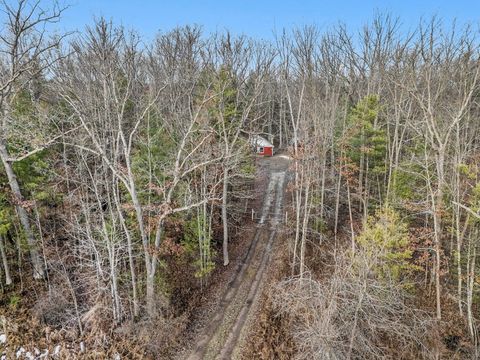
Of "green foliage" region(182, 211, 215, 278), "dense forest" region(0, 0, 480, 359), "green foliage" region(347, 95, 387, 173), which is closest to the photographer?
"dense forest" region(0, 0, 480, 359)

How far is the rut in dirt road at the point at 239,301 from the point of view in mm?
14078

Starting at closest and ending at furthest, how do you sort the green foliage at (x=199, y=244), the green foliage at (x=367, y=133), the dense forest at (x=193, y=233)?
the dense forest at (x=193, y=233)
the green foliage at (x=199, y=244)
the green foliage at (x=367, y=133)

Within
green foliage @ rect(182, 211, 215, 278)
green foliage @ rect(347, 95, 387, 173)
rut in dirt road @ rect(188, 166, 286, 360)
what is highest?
green foliage @ rect(347, 95, 387, 173)

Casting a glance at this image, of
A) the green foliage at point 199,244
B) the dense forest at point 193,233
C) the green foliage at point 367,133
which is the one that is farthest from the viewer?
the green foliage at point 367,133

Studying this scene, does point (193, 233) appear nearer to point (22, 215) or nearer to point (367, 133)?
point (22, 215)

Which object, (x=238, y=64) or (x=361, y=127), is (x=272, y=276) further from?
(x=238, y=64)

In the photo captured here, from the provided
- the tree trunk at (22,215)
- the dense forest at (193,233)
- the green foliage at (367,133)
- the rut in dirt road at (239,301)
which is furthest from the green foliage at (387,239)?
the tree trunk at (22,215)

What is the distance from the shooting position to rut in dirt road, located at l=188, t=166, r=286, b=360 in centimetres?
1408

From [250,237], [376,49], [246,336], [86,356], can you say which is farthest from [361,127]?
[86,356]

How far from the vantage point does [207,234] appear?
67.4 ft

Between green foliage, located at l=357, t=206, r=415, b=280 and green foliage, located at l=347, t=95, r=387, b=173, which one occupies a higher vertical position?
green foliage, located at l=347, t=95, r=387, b=173

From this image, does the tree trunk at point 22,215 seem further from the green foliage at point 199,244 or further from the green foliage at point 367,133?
the green foliage at point 367,133

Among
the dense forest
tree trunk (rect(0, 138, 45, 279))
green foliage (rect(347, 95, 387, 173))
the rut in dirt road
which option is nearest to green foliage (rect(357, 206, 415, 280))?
the dense forest

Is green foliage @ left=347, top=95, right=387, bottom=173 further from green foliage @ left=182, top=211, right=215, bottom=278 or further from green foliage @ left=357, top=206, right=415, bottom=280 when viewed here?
green foliage @ left=182, top=211, right=215, bottom=278
